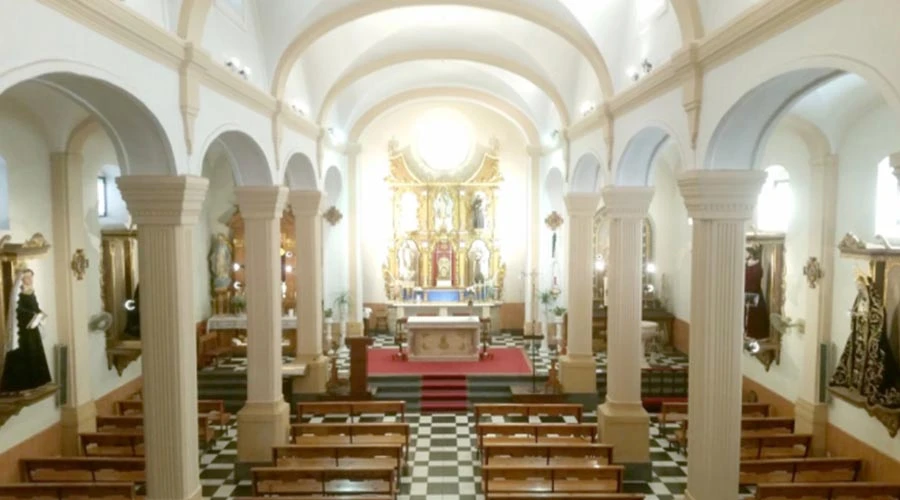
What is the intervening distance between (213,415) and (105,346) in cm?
272

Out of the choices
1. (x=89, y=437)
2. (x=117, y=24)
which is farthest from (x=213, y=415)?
(x=117, y=24)

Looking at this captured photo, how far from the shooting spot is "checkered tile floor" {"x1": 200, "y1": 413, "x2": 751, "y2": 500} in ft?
35.2

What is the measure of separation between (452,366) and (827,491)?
392 inches

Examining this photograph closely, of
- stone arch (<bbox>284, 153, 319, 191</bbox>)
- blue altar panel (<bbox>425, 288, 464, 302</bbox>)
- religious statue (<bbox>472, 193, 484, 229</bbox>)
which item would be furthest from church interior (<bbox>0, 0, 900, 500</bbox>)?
religious statue (<bbox>472, 193, 484, 229</bbox>)

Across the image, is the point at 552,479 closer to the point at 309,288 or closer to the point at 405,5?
the point at 309,288

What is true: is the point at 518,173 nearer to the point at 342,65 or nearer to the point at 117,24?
the point at 342,65

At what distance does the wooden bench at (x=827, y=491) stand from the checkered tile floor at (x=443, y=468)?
80.0 inches

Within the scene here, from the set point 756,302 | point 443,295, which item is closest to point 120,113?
point 756,302

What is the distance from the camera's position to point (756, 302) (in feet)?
45.3

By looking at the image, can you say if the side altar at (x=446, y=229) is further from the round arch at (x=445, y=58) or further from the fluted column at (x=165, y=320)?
the fluted column at (x=165, y=320)

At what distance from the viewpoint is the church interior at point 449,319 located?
23.8 feet

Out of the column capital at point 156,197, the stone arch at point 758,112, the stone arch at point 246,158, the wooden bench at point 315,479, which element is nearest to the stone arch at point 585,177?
the stone arch at point 758,112

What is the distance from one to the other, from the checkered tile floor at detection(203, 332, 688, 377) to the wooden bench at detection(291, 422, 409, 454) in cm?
524

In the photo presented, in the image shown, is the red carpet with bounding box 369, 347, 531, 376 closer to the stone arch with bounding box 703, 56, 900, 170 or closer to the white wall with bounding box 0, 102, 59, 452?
the white wall with bounding box 0, 102, 59, 452
